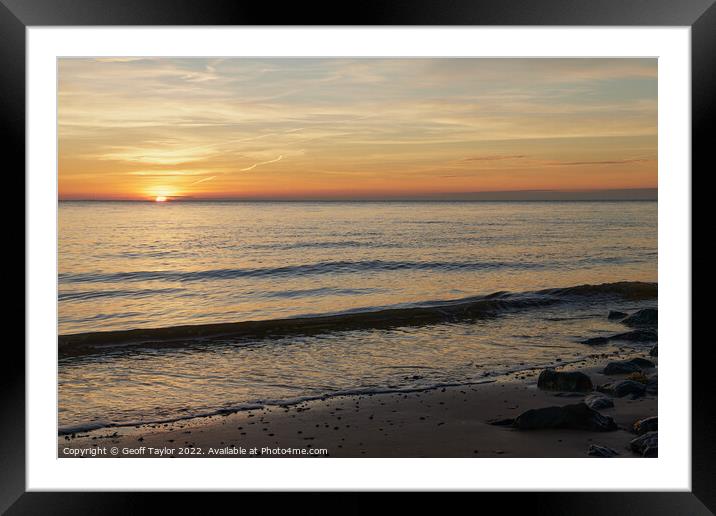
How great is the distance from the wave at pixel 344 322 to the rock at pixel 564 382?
3.14 metres

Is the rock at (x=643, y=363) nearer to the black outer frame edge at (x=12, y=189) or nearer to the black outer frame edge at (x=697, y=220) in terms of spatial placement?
the black outer frame edge at (x=697, y=220)

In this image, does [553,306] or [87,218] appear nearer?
[553,306]

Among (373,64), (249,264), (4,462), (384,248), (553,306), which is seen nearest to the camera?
(4,462)

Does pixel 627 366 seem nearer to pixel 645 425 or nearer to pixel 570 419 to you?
pixel 645 425

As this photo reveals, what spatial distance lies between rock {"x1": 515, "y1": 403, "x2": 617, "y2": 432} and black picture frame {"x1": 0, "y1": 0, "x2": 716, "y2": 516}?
97 centimetres

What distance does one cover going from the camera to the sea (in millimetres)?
5145

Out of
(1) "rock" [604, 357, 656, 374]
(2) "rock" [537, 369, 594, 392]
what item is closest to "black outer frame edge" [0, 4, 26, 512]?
(2) "rock" [537, 369, 594, 392]

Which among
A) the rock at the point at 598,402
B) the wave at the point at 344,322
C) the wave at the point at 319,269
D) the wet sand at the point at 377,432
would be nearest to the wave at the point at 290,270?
the wave at the point at 319,269

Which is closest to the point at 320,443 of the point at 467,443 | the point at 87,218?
the point at 467,443

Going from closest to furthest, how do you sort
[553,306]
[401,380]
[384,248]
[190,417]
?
[190,417] → [401,380] → [553,306] → [384,248]

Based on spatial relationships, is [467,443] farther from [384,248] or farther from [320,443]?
[384,248]

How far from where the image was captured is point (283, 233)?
47.8 ft

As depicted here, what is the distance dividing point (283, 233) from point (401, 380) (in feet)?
32.3

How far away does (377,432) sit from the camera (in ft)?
12.4
